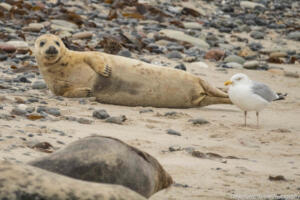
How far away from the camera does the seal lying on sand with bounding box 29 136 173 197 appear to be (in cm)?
284

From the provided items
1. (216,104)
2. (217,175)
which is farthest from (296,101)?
(217,175)

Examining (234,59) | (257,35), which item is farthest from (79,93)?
(257,35)

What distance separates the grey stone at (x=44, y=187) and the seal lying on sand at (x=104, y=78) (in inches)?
182

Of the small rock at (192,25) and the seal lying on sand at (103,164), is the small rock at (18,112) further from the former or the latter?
the small rock at (192,25)

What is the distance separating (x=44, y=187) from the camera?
2.20m

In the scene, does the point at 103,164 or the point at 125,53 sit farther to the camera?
the point at 125,53

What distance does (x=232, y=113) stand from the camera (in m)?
7.31

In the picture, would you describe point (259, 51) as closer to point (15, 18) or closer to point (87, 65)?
point (15, 18)

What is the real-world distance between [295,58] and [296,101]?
347cm

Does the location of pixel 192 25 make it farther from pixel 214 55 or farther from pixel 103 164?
pixel 103 164

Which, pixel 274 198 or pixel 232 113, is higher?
pixel 274 198

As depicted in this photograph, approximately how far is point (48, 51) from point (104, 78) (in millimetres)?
698

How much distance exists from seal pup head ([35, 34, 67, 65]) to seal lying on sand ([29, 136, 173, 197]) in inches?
161

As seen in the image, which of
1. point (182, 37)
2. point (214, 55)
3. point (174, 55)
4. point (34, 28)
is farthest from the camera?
point (182, 37)
